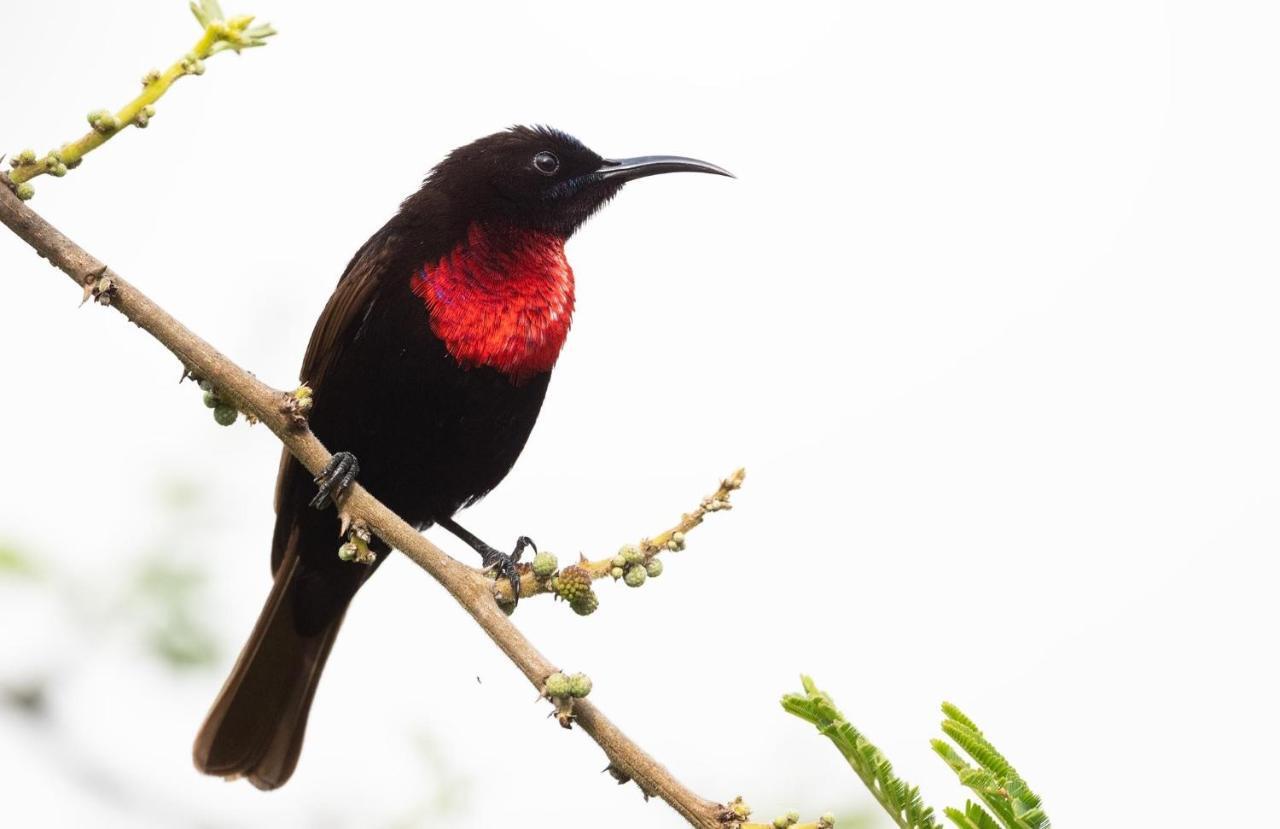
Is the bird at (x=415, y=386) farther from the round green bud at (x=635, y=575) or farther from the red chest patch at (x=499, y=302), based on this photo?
the round green bud at (x=635, y=575)

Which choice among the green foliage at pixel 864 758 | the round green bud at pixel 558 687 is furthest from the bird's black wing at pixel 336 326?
the green foliage at pixel 864 758

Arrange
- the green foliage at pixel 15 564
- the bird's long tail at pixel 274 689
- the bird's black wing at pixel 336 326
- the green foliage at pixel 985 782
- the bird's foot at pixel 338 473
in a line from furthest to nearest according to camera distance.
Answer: the bird's long tail at pixel 274 689, the bird's black wing at pixel 336 326, the bird's foot at pixel 338 473, the green foliage at pixel 15 564, the green foliage at pixel 985 782

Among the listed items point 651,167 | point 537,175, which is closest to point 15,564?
point 537,175

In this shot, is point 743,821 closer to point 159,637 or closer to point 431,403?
point 159,637

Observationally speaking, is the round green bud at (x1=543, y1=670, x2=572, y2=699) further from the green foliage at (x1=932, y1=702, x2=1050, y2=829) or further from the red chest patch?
the red chest patch

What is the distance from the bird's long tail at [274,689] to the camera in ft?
14.3

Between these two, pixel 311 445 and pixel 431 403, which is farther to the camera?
pixel 431 403

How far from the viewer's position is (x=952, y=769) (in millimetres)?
1526

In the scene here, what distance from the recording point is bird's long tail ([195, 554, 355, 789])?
171 inches

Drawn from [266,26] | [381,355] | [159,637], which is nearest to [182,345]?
[159,637]

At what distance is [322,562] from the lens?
4.49m

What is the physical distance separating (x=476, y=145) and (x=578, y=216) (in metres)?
0.42

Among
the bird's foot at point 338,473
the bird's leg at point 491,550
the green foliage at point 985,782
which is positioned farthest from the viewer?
the bird's leg at point 491,550

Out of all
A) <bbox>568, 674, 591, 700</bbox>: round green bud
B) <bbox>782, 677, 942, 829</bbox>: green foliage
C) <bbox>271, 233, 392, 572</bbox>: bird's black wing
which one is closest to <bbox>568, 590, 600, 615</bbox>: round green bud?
<bbox>568, 674, 591, 700</bbox>: round green bud
